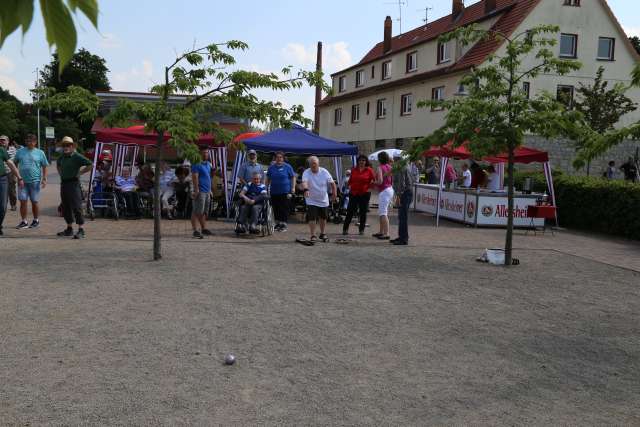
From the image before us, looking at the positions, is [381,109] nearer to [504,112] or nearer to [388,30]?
[388,30]

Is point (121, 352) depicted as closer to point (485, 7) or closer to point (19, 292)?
point (19, 292)

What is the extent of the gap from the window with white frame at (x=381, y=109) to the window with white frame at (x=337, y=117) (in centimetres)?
717

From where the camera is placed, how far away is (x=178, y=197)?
52.9 feet

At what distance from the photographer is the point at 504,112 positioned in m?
9.95

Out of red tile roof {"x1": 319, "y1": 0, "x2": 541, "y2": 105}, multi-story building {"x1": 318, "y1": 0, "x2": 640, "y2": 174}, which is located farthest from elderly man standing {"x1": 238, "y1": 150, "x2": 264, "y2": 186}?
multi-story building {"x1": 318, "y1": 0, "x2": 640, "y2": 174}

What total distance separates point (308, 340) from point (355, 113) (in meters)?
42.0

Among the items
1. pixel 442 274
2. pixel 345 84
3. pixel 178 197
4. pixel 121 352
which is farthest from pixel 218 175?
pixel 345 84

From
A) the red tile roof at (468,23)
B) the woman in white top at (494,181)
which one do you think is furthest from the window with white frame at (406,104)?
the woman in white top at (494,181)

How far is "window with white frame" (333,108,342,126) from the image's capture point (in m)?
49.3

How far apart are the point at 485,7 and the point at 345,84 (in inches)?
595

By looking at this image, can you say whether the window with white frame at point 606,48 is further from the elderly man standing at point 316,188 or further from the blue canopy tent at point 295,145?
the elderly man standing at point 316,188

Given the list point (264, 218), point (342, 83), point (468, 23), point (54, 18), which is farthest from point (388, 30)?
point (54, 18)

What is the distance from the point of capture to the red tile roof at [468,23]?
103ft

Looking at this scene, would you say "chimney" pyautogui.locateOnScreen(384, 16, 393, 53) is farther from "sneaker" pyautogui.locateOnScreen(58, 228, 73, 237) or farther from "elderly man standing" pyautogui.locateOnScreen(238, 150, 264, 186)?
"sneaker" pyautogui.locateOnScreen(58, 228, 73, 237)
